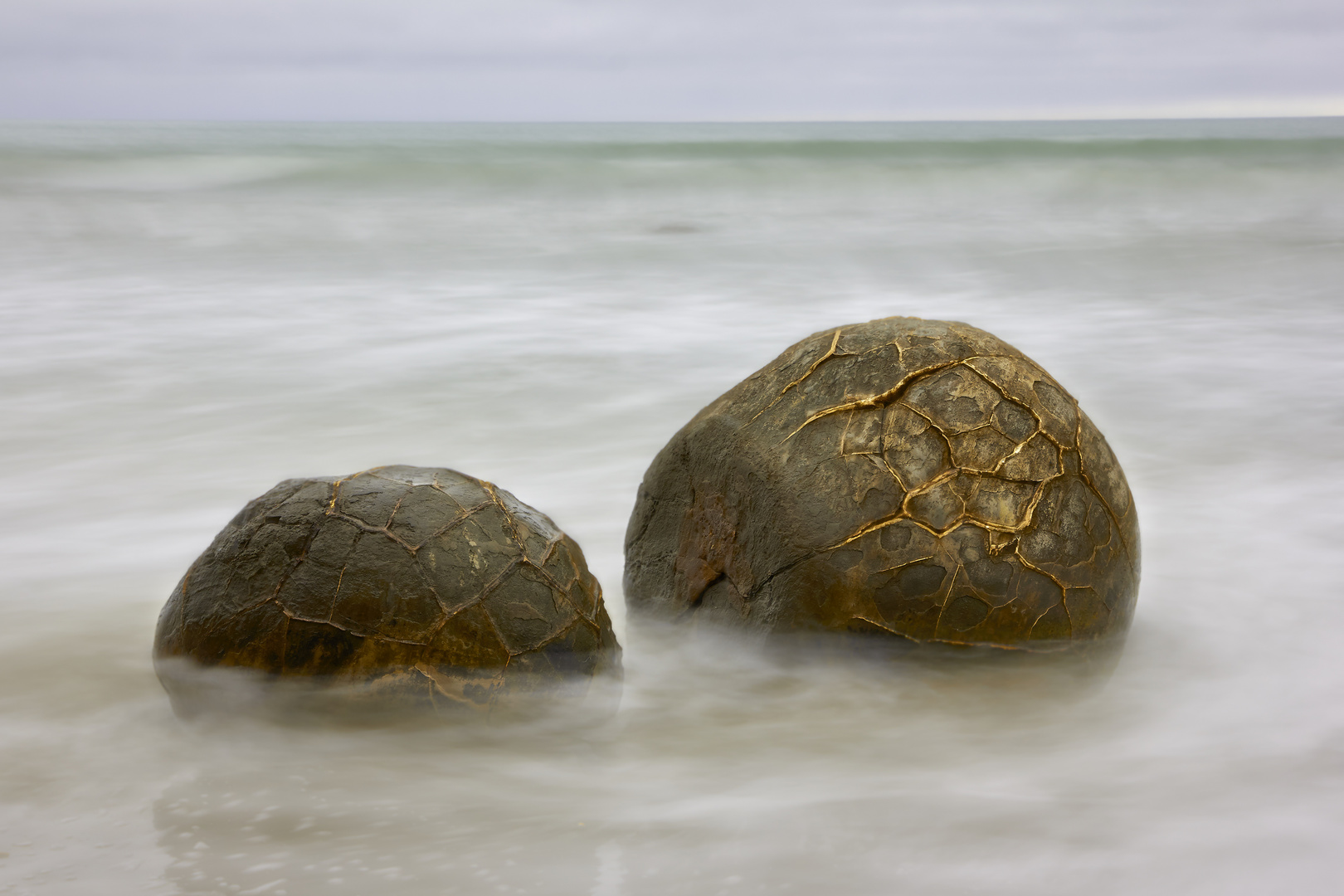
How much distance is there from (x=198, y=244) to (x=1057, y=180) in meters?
16.7

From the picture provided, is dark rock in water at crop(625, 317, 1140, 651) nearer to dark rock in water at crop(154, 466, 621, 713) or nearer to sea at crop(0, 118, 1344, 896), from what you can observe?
sea at crop(0, 118, 1344, 896)

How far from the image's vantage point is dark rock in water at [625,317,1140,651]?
297 cm

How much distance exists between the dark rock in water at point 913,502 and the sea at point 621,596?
0.16 meters

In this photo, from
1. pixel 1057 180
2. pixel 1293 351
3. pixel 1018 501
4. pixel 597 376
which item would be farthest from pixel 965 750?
pixel 1057 180

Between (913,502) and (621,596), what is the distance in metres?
1.06

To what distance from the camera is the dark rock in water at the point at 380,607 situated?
8.52ft

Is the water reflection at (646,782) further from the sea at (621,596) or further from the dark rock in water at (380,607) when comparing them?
the dark rock in water at (380,607)

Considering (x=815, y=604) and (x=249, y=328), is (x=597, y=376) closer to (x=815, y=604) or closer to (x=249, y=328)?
(x=249, y=328)

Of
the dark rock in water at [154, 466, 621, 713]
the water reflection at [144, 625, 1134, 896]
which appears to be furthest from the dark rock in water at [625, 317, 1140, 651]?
the dark rock in water at [154, 466, 621, 713]

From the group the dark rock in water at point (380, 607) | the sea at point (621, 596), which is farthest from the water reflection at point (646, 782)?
the dark rock in water at point (380, 607)

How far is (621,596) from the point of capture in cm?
370

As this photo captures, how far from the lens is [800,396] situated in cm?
318

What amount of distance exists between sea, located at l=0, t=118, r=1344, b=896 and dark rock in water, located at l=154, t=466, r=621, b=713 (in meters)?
0.12

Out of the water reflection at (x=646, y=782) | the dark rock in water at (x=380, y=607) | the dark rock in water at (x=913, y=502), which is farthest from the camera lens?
the dark rock in water at (x=913, y=502)
